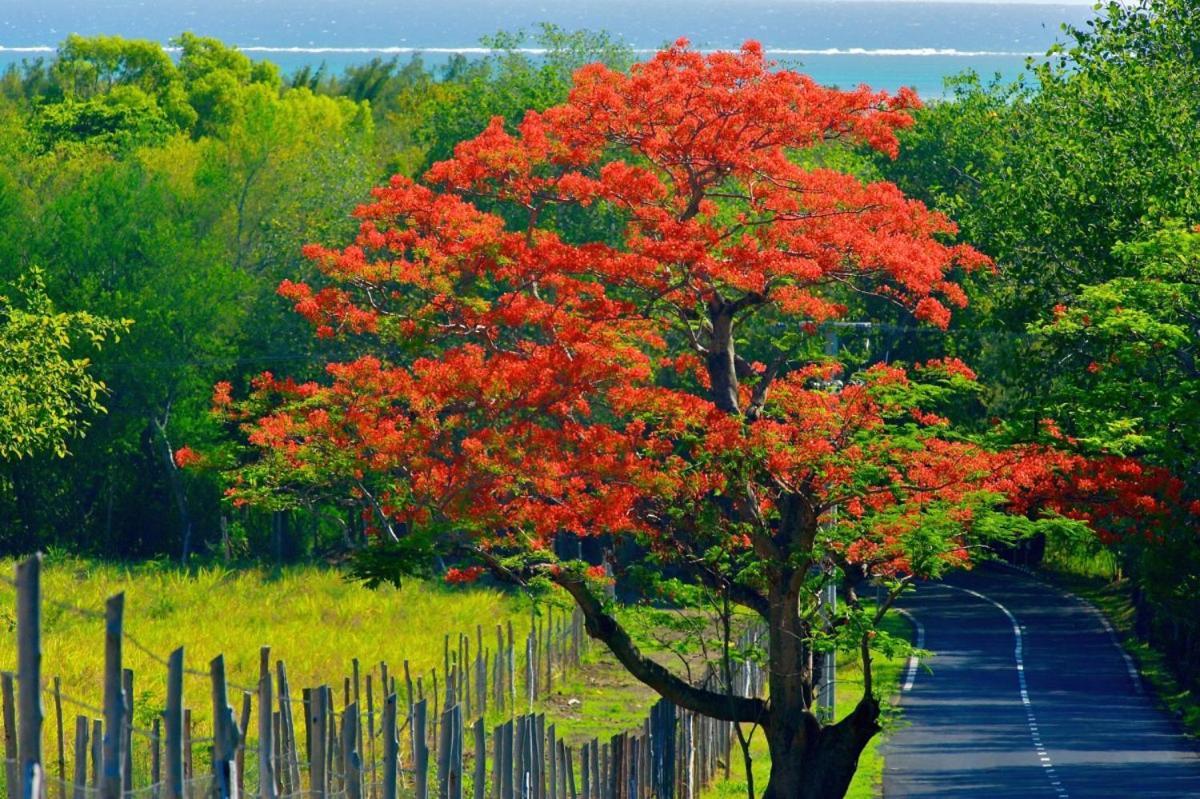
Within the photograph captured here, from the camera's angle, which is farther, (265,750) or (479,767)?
(479,767)

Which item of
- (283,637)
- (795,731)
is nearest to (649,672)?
(795,731)

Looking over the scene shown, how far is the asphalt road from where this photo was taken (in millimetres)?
27766

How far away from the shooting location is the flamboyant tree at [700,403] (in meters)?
20.5

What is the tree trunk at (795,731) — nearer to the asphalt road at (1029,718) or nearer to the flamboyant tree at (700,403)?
the flamboyant tree at (700,403)

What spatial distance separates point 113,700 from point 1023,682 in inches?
1228

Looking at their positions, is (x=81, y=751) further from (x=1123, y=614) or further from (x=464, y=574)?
(x=1123, y=614)

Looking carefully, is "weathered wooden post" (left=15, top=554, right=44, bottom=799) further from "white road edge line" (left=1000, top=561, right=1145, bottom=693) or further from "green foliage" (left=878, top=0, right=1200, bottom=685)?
"white road edge line" (left=1000, top=561, right=1145, bottom=693)

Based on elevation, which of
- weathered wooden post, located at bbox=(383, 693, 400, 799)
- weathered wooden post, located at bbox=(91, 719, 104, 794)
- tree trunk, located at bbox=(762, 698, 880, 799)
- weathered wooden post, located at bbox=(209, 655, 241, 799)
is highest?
weathered wooden post, located at bbox=(209, 655, 241, 799)

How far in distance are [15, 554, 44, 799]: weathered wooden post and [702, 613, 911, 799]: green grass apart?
13.2 m

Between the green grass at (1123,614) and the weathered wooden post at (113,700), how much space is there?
25.7m

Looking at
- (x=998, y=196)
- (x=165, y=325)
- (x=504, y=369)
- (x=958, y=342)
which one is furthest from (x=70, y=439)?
(x=504, y=369)

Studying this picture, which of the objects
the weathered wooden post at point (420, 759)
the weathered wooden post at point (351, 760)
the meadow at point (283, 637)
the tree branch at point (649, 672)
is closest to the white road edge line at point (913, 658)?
the meadow at point (283, 637)

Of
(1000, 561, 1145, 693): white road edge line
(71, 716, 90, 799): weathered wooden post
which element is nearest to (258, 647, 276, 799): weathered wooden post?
(71, 716, 90, 799): weathered wooden post

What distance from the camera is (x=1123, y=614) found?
49594 mm
